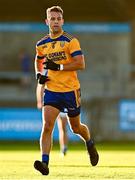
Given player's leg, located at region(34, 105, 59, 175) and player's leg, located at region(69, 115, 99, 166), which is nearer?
player's leg, located at region(34, 105, 59, 175)

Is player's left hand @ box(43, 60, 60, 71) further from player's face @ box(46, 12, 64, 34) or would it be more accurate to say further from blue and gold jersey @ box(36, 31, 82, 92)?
player's face @ box(46, 12, 64, 34)

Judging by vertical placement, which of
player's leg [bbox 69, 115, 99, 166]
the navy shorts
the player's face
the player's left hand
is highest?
the player's face

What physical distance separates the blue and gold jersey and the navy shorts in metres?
0.07

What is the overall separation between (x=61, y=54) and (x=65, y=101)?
68 centimetres

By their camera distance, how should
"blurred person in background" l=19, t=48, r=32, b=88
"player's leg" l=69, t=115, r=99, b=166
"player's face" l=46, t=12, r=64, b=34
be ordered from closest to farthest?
"player's face" l=46, t=12, r=64, b=34 → "player's leg" l=69, t=115, r=99, b=166 → "blurred person in background" l=19, t=48, r=32, b=88

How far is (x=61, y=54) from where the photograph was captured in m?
12.0

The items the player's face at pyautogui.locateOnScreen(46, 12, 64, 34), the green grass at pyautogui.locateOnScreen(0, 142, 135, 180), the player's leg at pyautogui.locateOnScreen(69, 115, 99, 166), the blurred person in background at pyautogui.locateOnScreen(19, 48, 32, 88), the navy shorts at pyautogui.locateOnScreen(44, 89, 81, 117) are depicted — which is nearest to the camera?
the green grass at pyautogui.locateOnScreen(0, 142, 135, 180)

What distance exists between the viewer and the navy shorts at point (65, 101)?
11.9 metres

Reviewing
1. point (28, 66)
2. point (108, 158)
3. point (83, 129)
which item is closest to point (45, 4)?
point (28, 66)

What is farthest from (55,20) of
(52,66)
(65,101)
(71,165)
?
(71,165)

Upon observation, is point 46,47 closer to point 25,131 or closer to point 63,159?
point 63,159

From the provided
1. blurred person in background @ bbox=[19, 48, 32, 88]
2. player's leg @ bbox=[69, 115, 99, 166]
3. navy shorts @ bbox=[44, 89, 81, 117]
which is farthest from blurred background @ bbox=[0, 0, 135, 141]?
navy shorts @ bbox=[44, 89, 81, 117]

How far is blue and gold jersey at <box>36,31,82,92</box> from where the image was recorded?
472 inches

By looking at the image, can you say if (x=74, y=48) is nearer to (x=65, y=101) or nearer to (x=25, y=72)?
(x=65, y=101)
